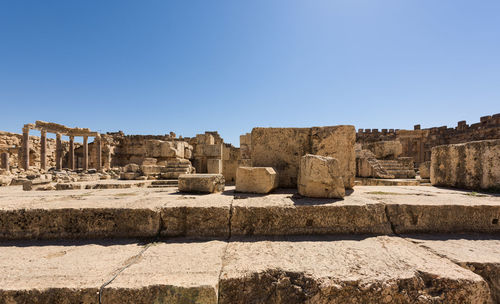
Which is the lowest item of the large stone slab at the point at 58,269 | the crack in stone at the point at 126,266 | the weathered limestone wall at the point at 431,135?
the large stone slab at the point at 58,269

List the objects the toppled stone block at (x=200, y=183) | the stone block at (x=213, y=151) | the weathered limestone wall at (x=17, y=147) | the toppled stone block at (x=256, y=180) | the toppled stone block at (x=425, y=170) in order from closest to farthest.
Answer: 1. the toppled stone block at (x=256, y=180)
2. the toppled stone block at (x=200, y=183)
3. the toppled stone block at (x=425, y=170)
4. the stone block at (x=213, y=151)
5. the weathered limestone wall at (x=17, y=147)

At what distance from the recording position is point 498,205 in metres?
2.10

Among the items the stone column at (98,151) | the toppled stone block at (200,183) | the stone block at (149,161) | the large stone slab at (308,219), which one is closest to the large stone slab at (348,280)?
the large stone slab at (308,219)

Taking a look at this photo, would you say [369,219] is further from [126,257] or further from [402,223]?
[126,257]

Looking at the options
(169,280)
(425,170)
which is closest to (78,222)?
(169,280)

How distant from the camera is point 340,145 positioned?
320 cm

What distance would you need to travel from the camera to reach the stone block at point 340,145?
124 inches

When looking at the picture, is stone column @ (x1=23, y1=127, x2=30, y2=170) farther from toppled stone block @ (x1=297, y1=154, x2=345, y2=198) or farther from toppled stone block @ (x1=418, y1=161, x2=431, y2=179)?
toppled stone block @ (x1=418, y1=161, x2=431, y2=179)

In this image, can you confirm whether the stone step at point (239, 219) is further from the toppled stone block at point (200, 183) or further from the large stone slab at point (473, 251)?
the toppled stone block at point (200, 183)

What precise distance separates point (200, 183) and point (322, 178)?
5.72 feet

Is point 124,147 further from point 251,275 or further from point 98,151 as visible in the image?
point 251,275

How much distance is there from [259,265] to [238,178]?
156 cm

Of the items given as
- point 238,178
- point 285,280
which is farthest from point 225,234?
point 238,178

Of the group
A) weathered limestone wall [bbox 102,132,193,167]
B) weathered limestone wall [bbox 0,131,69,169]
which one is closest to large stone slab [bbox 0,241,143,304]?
weathered limestone wall [bbox 102,132,193,167]
